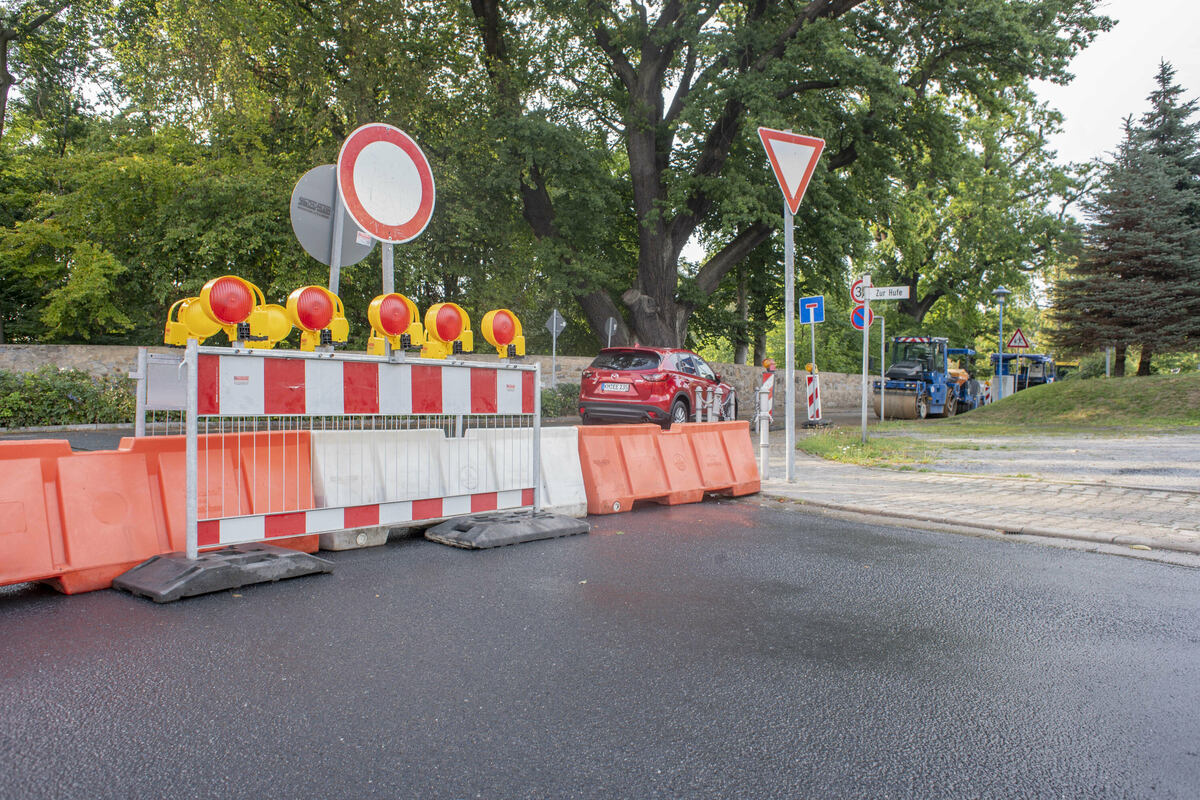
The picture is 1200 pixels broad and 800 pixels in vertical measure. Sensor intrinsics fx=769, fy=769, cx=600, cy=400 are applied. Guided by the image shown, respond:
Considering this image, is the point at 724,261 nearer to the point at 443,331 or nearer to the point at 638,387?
the point at 638,387

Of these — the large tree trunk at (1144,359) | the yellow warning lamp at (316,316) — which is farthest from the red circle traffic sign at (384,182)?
the large tree trunk at (1144,359)

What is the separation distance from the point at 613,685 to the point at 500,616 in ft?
3.39

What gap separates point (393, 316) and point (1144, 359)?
28630 millimetres

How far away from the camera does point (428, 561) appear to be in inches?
199

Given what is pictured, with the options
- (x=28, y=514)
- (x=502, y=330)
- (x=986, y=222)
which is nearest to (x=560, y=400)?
(x=502, y=330)

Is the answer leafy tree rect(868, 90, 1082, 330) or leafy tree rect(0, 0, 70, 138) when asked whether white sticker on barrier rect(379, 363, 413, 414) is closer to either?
leafy tree rect(0, 0, 70, 138)

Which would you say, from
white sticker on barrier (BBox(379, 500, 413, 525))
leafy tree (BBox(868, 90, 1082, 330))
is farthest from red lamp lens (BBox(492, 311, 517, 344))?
leafy tree (BBox(868, 90, 1082, 330))

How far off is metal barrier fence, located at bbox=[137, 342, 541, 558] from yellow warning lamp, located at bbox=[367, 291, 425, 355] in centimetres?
16

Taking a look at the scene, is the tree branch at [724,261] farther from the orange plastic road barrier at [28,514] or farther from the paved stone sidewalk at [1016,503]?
the orange plastic road barrier at [28,514]

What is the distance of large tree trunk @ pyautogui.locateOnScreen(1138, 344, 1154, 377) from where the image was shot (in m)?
24.9

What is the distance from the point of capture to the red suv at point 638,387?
1533cm

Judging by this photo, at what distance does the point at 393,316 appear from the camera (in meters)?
5.25

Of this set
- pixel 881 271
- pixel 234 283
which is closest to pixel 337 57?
pixel 234 283

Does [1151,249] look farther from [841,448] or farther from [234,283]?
[234,283]
